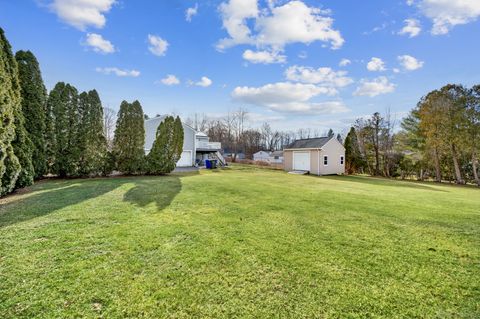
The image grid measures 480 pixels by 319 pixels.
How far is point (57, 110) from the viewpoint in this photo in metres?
10.8

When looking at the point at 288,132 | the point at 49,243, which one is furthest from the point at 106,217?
the point at 288,132

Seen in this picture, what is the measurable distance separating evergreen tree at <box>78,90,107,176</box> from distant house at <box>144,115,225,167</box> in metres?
8.08

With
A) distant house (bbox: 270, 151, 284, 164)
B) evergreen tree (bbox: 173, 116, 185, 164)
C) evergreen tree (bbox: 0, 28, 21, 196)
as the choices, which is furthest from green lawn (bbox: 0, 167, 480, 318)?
distant house (bbox: 270, 151, 284, 164)

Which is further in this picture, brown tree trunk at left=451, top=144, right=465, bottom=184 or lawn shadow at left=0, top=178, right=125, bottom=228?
brown tree trunk at left=451, top=144, right=465, bottom=184

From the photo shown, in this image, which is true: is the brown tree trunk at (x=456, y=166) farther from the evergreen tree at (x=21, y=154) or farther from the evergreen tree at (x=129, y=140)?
the evergreen tree at (x=21, y=154)

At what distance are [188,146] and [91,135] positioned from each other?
12037 millimetres

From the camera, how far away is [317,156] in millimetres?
20016

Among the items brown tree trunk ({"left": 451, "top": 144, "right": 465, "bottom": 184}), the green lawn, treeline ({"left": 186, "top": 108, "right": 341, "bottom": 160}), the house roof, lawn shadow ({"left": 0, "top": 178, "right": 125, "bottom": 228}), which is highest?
treeline ({"left": 186, "top": 108, "right": 341, "bottom": 160})

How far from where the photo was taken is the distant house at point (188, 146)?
21858 millimetres

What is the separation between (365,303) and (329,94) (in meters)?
19.2

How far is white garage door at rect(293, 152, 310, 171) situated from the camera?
68.7ft

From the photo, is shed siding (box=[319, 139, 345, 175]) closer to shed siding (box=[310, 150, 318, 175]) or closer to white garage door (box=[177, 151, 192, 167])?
shed siding (box=[310, 150, 318, 175])

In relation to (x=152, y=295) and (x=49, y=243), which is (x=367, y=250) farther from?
(x=49, y=243)

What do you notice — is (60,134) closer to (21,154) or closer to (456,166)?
(21,154)
